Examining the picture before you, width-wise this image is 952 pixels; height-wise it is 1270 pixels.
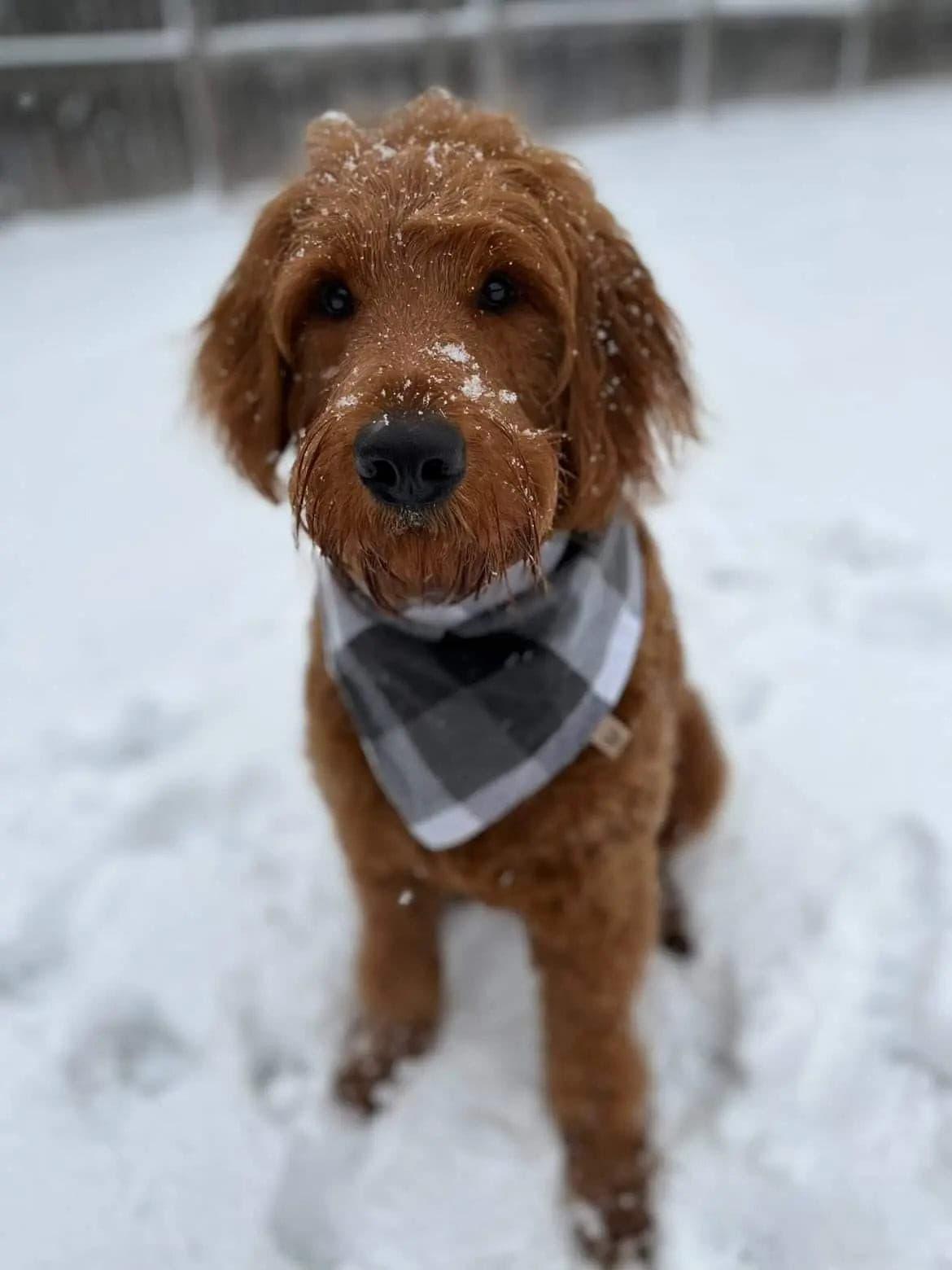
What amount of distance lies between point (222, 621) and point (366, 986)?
55.7 inches

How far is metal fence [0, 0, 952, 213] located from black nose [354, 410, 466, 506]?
4.76 metres

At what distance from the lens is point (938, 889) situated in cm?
200

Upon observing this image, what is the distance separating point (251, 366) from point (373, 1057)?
1341mm

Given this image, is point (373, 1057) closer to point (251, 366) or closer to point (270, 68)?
point (251, 366)

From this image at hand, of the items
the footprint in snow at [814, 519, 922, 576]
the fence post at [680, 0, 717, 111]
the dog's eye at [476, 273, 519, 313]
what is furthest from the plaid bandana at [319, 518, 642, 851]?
the fence post at [680, 0, 717, 111]

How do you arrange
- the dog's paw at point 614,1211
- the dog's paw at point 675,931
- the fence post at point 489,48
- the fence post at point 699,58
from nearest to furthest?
1. the dog's paw at point 614,1211
2. the dog's paw at point 675,931
3. the fence post at point 489,48
4. the fence post at point 699,58

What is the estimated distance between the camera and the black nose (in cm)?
105

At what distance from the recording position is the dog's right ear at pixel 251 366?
1.48 meters

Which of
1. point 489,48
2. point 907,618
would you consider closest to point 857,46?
point 489,48

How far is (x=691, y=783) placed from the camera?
2.11m

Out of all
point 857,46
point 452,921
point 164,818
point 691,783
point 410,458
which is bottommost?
point 452,921

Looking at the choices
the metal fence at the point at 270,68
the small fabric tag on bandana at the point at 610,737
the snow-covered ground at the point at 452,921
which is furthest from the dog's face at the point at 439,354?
the metal fence at the point at 270,68

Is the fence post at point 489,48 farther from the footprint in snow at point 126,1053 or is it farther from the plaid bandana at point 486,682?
the footprint in snow at point 126,1053

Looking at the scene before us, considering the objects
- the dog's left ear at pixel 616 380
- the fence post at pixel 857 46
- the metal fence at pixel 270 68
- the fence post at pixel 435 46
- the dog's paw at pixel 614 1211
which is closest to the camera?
the dog's left ear at pixel 616 380
